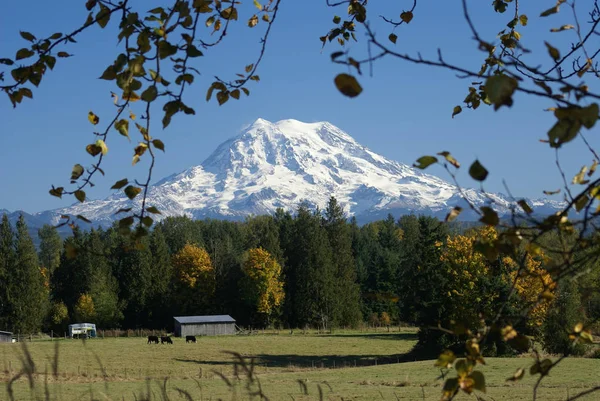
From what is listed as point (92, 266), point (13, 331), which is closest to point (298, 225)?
point (92, 266)

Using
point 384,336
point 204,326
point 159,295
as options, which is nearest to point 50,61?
point 384,336

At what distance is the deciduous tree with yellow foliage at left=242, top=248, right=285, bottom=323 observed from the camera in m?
63.9

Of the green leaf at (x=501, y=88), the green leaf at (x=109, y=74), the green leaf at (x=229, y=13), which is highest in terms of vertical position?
the green leaf at (x=229, y=13)

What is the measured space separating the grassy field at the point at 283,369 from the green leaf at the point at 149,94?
989mm

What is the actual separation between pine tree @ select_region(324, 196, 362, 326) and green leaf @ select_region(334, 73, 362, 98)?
208 feet

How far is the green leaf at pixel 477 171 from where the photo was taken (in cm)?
170

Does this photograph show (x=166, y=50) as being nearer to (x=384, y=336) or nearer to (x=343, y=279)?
(x=384, y=336)

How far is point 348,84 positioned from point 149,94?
0.72m

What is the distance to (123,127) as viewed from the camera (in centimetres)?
238

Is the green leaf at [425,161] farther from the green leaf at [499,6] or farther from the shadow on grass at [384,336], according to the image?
the shadow on grass at [384,336]

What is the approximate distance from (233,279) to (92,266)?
13.5 metres

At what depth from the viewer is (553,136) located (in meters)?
1.59

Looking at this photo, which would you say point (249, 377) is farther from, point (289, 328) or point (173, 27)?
point (289, 328)

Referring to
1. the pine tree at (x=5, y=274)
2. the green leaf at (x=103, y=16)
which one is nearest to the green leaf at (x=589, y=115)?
the green leaf at (x=103, y=16)
